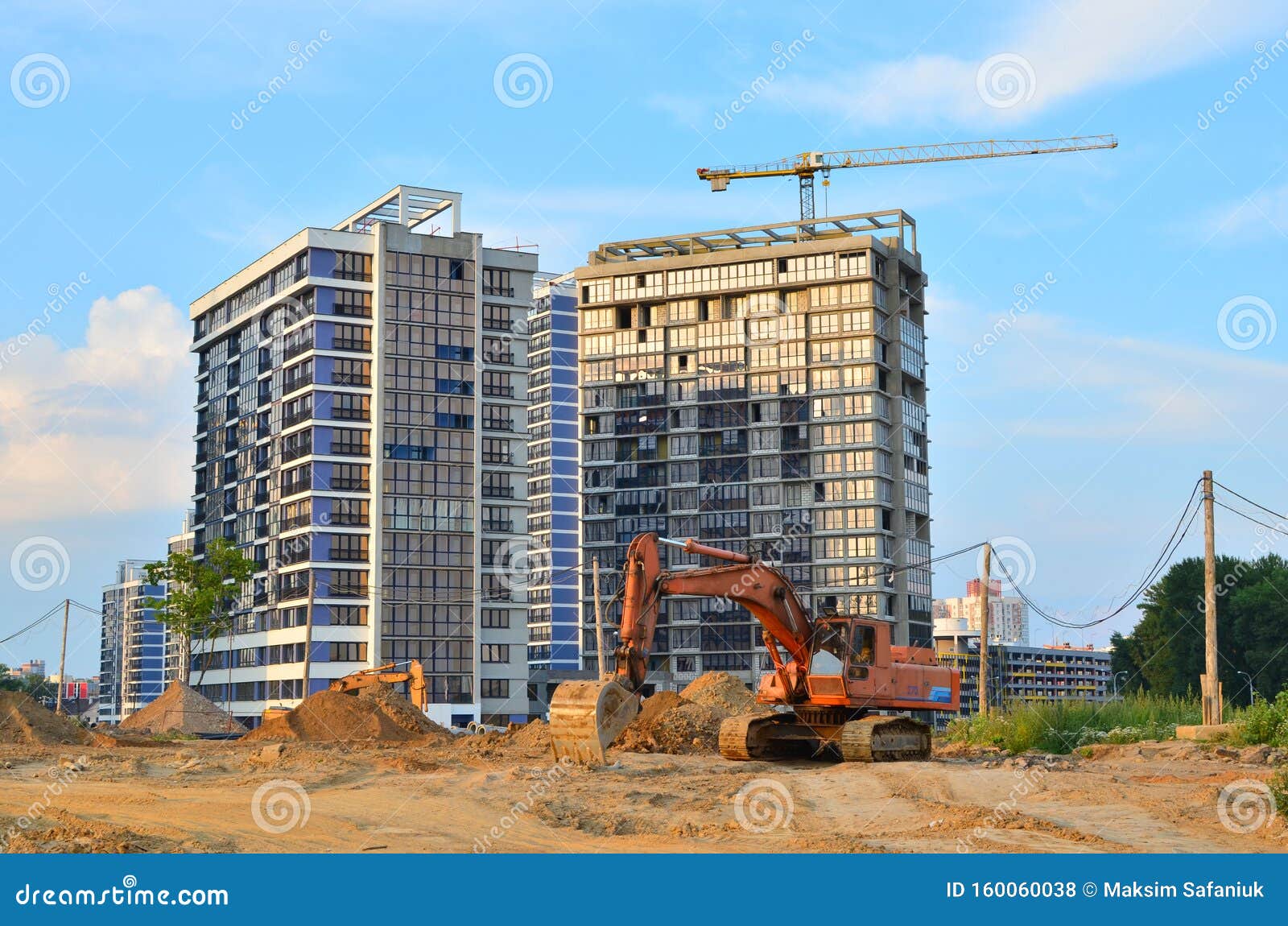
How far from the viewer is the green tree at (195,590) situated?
84875 millimetres

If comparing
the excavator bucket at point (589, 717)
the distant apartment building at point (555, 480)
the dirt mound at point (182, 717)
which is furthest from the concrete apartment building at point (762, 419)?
the excavator bucket at point (589, 717)

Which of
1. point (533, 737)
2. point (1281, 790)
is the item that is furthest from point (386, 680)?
point (1281, 790)

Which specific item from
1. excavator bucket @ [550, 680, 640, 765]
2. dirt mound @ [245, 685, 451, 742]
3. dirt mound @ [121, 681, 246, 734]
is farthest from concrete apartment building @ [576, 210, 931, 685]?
excavator bucket @ [550, 680, 640, 765]

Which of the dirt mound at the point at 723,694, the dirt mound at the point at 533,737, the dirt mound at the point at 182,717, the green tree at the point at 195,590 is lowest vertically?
the dirt mound at the point at 182,717

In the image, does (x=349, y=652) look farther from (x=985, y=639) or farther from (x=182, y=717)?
(x=985, y=639)

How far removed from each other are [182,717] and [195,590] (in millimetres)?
19052

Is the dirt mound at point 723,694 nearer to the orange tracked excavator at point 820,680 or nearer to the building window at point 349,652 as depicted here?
the orange tracked excavator at point 820,680

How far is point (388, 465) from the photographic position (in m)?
103

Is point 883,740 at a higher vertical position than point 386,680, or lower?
lower

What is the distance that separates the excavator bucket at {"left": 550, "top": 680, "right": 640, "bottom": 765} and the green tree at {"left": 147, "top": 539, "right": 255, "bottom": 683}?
60922 mm

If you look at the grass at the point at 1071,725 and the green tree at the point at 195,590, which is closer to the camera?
the grass at the point at 1071,725

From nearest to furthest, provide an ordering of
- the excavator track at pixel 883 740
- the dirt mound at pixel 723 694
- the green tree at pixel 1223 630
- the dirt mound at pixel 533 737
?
the excavator track at pixel 883 740
the dirt mound at pixel 533 737
the dirt mound at pixel 723 694
the green tree at pixel 1223 630

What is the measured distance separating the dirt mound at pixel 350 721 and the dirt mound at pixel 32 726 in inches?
278

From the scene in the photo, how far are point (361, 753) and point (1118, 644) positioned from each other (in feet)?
287
